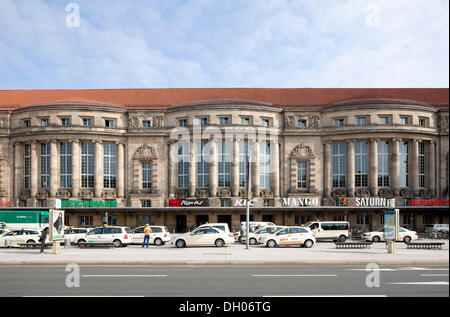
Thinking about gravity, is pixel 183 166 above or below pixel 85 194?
above

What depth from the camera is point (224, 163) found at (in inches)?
2147

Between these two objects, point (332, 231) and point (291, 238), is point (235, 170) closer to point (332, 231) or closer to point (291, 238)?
point (332, 231)

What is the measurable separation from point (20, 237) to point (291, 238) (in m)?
21.3

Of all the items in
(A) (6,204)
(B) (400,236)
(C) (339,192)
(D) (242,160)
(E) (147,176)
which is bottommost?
(B) (400,236)

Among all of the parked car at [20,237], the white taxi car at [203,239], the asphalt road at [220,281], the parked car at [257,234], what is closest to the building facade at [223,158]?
the parked car at [257,234]

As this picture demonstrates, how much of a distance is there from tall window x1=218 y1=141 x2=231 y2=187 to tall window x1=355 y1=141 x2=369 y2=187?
57.8 feet

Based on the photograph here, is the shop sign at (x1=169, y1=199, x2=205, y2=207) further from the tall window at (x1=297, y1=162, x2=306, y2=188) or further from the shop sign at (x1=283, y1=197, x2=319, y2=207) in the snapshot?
the tall window at (x1=297, y1=162, x2=306, y2=188)

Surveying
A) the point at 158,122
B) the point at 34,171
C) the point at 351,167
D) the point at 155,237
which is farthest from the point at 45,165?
the point at 351,167

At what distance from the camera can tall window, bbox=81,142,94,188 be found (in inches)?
2175

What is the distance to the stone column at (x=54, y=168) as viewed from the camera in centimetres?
5394

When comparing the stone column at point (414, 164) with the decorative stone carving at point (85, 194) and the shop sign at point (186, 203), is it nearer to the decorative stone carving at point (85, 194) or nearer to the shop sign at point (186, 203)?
the shop sign at point (186, 203)

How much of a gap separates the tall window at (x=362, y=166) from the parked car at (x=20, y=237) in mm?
40532
